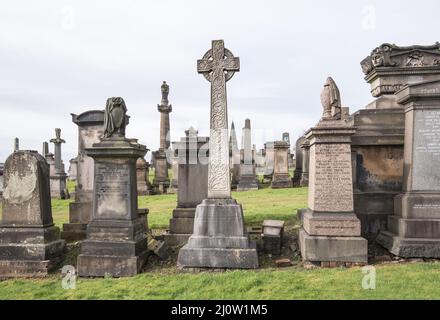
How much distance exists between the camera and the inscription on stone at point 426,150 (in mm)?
6031

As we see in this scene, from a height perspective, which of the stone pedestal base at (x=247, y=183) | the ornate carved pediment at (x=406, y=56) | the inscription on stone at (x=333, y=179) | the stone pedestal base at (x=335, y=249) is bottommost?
the stone pedestal base at (x=335, y=249)

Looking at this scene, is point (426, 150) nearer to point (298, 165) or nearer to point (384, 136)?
point (384, 136)

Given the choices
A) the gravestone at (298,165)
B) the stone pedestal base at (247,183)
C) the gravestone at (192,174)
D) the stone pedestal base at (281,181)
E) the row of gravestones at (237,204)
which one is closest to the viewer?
the row of gravestones at (237,204)

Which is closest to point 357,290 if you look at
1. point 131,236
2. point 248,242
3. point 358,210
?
point 248,242

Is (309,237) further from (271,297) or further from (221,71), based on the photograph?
(221,71)

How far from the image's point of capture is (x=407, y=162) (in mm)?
6293

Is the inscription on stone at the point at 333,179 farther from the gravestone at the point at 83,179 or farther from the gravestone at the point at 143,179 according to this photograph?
the gravestone at the point at 143,179

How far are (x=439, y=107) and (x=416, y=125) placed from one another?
1.56 ft

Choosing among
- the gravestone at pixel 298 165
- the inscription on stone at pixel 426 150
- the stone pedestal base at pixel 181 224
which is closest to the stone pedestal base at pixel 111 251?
the stone pedestal base at pixel 181 224

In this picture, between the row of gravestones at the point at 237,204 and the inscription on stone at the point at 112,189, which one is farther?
the inscription on stone at the point at 112,189

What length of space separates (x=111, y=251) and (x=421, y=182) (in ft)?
18.9

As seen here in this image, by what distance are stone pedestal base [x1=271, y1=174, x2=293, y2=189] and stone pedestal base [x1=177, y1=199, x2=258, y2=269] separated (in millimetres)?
12173
